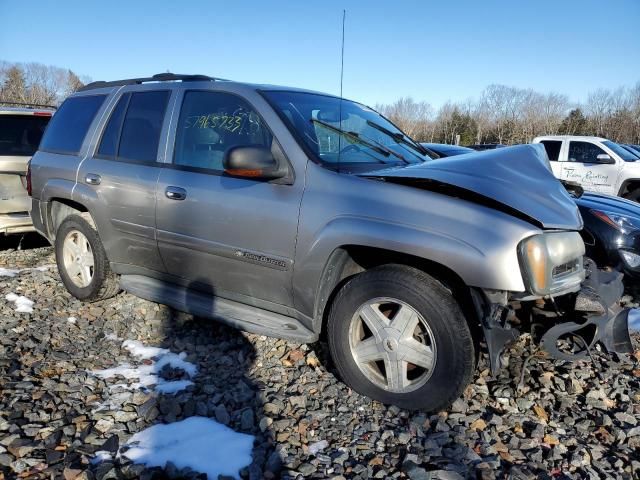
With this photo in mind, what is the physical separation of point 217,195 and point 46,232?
94.1 inches

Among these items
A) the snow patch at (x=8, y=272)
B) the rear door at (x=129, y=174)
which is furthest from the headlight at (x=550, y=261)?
the snow patch at (x=8, y=272)

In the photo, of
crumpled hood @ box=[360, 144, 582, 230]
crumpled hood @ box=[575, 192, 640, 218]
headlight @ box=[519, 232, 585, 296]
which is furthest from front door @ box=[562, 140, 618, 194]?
headlight @ box=[519, 232, 585, 296]

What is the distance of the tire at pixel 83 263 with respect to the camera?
4074mm

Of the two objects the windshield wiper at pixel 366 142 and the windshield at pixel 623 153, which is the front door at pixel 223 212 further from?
the windshield at pixel 623 153

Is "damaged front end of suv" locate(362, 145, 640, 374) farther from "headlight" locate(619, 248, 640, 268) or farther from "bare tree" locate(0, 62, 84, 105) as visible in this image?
"bare tree" locate(0, 62, 84, 105)

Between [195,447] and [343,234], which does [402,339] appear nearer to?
[343,234]

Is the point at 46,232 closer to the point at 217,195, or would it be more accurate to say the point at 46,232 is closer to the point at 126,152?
the point at 126,152

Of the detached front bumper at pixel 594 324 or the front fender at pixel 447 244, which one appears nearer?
the front fender at pixel 447 244

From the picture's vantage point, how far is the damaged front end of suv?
7.96ft

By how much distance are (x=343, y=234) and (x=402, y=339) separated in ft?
2.19

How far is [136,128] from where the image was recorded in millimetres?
3799

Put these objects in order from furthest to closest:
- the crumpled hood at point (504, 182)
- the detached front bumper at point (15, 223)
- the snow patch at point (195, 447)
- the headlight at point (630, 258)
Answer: the detached front bumper at point (15, 223), the headlight at point (630, 258), the crumpled hood at point (504, 182), the snow patch at point (195, 447)

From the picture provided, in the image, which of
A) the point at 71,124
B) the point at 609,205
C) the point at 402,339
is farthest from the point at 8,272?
the point at 609,205

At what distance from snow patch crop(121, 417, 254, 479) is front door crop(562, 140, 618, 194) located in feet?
37.0
